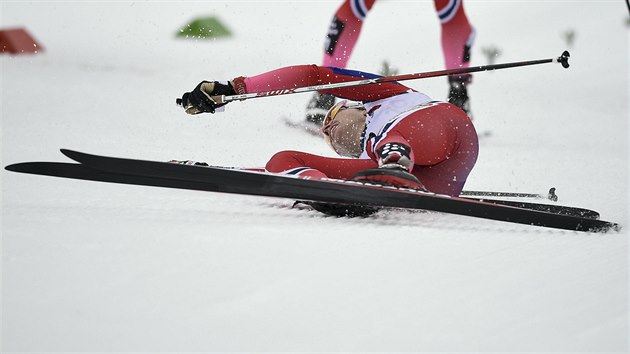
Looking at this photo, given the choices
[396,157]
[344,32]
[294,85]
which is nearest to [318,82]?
[294,85]

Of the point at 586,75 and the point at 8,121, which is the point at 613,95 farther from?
the point at 8,121

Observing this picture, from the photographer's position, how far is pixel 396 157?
2109 mm

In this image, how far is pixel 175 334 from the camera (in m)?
1.25

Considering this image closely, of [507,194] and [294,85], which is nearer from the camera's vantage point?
[294,85]

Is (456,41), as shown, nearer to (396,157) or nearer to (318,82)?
(318,82)

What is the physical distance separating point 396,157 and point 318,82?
481 mm

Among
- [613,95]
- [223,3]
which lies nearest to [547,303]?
[613,95]

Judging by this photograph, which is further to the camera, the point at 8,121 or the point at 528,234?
the point at 8,121

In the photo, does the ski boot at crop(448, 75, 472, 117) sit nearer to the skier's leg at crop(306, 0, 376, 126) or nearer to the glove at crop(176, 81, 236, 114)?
the skier's leg at crop(306, 0, 376, 126)

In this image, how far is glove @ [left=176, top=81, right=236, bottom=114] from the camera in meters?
2.39

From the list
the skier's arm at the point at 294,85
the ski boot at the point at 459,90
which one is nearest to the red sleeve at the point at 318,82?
the skier's arm at the point at 294,85

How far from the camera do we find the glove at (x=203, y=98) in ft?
7.84

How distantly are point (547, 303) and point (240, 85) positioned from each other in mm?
1334

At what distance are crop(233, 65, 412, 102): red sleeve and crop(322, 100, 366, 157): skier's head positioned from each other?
0.05 metres
